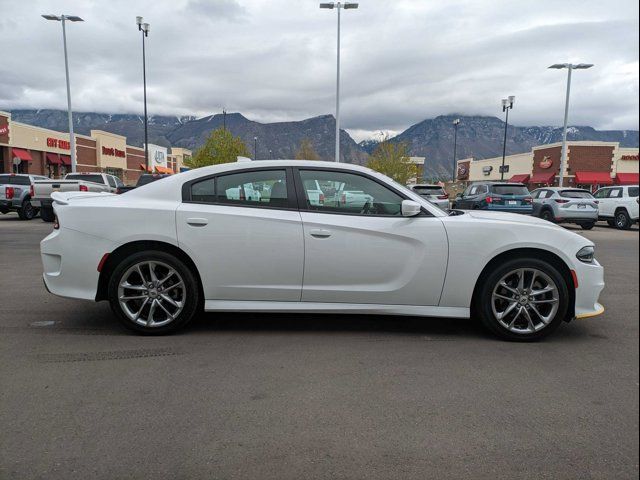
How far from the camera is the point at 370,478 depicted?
91.9 inches

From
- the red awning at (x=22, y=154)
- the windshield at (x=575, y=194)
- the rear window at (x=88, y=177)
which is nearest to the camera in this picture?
the windshield at (x=575, y=194)

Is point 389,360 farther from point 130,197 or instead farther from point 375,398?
point 130,197

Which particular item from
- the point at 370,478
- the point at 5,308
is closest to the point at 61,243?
the point at 5,308

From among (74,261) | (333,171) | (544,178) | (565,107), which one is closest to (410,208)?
(333,171)

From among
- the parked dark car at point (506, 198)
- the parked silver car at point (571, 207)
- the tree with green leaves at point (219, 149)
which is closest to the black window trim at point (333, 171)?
the parked dark car at point (506, 198)

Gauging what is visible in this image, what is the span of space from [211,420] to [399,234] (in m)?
2.20

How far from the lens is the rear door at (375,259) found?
423 cm

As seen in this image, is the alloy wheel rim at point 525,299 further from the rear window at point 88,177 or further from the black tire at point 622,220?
the rear window at point 88,177

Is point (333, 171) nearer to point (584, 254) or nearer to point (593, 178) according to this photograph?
point (584, 254)

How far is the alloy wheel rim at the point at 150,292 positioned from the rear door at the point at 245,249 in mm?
274

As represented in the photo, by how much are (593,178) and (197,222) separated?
48.8m

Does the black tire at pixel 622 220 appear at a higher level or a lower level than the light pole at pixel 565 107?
lower

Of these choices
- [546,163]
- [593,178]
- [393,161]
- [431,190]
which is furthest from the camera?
[546,163]

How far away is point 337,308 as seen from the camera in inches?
170
